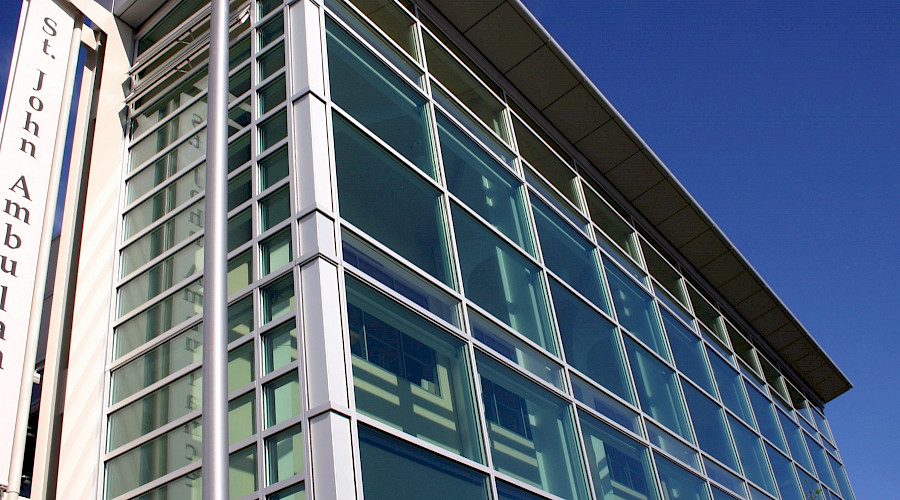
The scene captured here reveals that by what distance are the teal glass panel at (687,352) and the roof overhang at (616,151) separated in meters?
2.85

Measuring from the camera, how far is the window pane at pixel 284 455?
7.63m

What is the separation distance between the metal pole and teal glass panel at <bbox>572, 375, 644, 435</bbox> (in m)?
7.18

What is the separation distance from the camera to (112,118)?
12672mm

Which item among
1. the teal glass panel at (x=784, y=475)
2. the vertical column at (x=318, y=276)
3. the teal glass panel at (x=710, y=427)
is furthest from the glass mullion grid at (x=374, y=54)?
the teal glass panel at (x=784, y=475)

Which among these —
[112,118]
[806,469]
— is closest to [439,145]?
[112,118]

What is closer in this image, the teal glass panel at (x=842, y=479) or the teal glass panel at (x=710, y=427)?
the teal glass panel at (x=710, y=427)

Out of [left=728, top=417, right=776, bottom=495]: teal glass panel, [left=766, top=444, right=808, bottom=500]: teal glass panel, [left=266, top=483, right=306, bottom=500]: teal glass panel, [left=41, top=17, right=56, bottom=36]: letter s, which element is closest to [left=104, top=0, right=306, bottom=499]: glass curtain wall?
[left=266, top=483, right=306, bottom=500]: teal glass panel

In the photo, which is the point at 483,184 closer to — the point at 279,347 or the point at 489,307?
the point at 489,307

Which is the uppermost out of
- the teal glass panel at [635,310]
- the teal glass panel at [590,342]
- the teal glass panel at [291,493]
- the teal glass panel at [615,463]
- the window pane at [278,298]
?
the teal glass panel at [635,310]

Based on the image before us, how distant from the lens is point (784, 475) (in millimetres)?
20125

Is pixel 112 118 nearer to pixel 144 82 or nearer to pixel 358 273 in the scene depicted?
pixel 144 82

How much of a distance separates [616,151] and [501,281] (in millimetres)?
7571

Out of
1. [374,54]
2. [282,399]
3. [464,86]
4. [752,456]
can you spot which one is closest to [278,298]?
[282,399]

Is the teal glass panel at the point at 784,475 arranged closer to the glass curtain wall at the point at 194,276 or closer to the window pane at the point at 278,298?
the glass curtain wall at the point at 194,276
